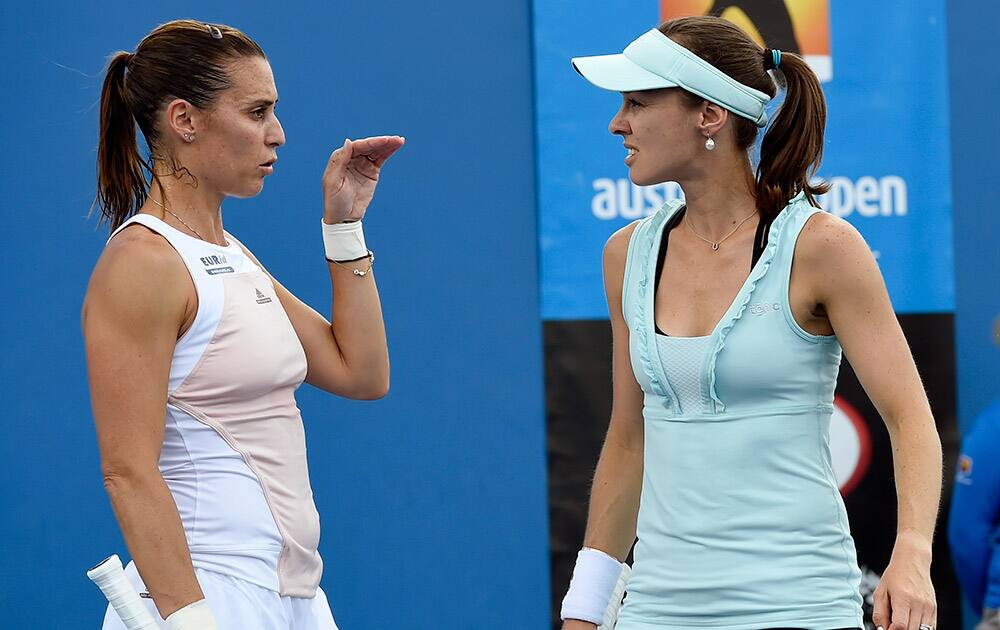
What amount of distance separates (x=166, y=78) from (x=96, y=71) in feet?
5.81

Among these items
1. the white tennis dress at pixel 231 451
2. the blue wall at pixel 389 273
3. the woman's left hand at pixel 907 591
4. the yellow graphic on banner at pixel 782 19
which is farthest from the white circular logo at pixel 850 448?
the white tennis dress at pixel 231 451

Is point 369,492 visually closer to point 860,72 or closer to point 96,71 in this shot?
point 96,71

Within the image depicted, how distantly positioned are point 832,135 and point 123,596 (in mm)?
2661

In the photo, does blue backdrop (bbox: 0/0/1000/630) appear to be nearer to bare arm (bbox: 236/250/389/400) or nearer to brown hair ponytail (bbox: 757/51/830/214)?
bare arm (bbox: 236/250/389/400)

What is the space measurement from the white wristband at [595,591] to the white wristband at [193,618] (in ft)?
1.89

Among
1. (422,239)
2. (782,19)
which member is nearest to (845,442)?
(782,19)

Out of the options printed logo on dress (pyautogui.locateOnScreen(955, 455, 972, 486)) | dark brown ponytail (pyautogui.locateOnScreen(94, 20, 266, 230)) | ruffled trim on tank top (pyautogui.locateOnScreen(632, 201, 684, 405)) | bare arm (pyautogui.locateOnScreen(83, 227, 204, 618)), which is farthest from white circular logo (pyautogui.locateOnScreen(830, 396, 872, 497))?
bare arm (pyautogui.locateOnScreen(83, 227, 204, 618))

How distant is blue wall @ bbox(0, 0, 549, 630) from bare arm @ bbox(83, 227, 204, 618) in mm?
1848

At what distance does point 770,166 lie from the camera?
2162 millimetres

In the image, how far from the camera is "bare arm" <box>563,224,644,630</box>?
2.22 metres

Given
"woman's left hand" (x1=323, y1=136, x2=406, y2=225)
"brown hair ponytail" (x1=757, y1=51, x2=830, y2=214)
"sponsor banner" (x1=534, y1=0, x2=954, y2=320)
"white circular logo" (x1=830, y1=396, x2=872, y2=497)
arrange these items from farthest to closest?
"white circular logo" (x1=830, y1=396, x2=872, y2=497), "sponsor banner" (x1=534, y1=0, x2=954, y2=320), "woman's left hand" (x1=323, y1=136, x2=406, y2=225), "brown hair ponytail" (x1=757, y1=51, x2=830, y2=214)

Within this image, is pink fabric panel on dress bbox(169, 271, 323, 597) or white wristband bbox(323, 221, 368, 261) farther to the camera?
white wristband bbox(323, 221, 368, 261)

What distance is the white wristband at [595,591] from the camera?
2.19 m

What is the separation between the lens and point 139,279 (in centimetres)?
194
